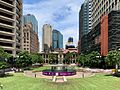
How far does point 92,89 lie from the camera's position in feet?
144

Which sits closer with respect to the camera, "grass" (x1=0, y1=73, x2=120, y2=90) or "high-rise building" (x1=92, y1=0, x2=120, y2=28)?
"grass" (x1=0, y1=73, x2=120, y2=90)

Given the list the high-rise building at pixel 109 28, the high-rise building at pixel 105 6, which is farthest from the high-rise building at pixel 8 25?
the high-rise building at pixel 105 6

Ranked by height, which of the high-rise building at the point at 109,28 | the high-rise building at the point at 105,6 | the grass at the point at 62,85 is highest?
the high-rise building at the point at 105,6

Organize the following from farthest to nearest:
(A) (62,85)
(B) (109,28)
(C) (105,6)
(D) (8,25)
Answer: (C) (105,6)
(B) (109,28)
(D) (8,25)
(A) (62,85)

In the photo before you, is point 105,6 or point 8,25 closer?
point 8,25

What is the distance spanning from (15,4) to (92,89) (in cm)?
7553

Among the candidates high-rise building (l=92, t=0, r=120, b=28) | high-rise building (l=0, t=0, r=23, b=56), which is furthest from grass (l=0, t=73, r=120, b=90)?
high-rise building (l=92, t=0, r=120, b=28)

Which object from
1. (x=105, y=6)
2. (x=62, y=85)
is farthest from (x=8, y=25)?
(x=62, y=85)

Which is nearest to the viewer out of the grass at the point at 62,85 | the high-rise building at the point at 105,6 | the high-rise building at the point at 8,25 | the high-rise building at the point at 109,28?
the grass at the point at 62,85

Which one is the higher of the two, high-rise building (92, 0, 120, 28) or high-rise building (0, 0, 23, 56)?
high-rise building (92, 0, 120, 28)

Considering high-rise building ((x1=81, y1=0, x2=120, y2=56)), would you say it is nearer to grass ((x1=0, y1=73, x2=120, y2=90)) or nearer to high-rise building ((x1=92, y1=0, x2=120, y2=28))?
high-rise building ((x1=92, y1=0, x2=120, y2=28))

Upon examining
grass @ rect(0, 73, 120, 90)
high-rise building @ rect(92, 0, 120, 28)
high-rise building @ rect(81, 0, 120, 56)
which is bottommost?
grass @ rect(0, 73, 120, 90)

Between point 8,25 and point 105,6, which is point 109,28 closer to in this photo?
point 105,6

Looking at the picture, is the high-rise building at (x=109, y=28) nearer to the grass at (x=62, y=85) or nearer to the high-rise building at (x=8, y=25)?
the high-rise building at (x=8, y=25)
